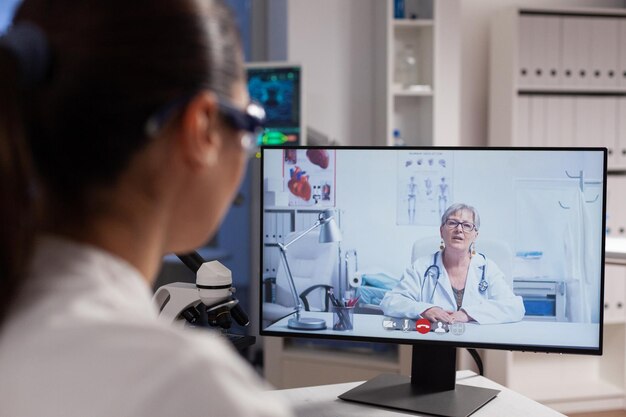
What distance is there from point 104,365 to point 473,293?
1003 mm

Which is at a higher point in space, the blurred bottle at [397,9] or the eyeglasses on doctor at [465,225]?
the blurred bottle at [397,9]

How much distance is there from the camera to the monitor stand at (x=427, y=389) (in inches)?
55.6

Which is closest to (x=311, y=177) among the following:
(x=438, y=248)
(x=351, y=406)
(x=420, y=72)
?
(x=438, y=248)

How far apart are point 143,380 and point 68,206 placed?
0.16 meters

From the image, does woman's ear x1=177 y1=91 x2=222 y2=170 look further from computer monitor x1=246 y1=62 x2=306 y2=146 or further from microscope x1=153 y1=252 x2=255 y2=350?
computer monitor x1=246 y1=62 x2=306 y2=146

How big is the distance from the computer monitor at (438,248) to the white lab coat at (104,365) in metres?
0.90

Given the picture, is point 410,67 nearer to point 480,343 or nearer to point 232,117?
point 480,343

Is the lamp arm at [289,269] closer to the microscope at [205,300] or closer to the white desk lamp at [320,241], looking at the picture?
the white desk lamp at [320,241]

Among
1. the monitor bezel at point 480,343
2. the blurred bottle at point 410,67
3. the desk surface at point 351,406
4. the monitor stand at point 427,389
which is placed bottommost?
the desk surface at point 351,406

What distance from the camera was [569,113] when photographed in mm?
3553

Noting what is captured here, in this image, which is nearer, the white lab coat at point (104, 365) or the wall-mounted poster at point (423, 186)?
the white lab coat at point (104, 365)

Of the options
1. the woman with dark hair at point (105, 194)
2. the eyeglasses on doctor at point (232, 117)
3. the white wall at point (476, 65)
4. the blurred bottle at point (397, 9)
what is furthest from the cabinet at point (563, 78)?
the woman with dark hair at point (105, 194)

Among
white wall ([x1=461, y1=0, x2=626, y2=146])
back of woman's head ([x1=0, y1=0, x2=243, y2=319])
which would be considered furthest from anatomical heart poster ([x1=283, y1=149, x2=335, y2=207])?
white wall ([x1=461, y1=0, x2=626, y2=146])

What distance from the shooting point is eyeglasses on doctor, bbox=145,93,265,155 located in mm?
568
